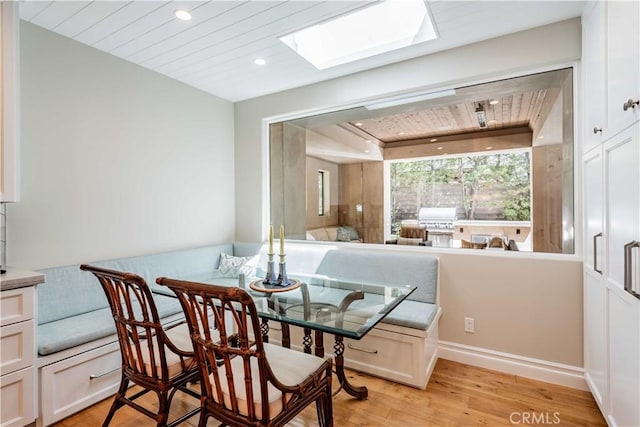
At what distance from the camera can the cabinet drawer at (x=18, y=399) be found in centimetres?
169

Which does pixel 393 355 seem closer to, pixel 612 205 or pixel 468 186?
pixel 612 205

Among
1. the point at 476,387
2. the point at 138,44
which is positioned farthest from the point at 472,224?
the point at 138,44

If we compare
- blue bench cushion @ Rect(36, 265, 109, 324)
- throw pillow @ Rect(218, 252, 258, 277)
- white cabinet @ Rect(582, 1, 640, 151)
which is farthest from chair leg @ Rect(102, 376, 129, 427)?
white cabinet @ Rect(582, 1, 640, 151)

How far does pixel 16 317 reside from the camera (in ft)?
5.67

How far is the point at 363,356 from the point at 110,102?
9.97ft

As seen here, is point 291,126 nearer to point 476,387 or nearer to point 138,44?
point 138,44

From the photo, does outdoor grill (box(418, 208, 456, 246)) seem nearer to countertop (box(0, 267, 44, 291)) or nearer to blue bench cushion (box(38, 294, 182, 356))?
blue bench cushion (box(38, 294, 182, 356))

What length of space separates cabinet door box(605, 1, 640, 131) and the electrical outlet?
172 cm

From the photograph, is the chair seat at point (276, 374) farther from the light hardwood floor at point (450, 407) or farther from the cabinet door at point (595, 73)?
the cabinet door at point (595, 73)

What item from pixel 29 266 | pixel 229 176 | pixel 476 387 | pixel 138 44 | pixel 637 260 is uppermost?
pixel 138 44

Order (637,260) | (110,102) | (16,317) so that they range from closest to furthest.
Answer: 1. (637,260)
2. (16,317)
3. (110,102)

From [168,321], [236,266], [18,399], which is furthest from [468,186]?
[18,399]

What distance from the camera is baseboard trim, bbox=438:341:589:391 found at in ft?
7.59

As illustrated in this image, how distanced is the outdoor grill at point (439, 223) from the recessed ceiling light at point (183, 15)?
2.72 m
